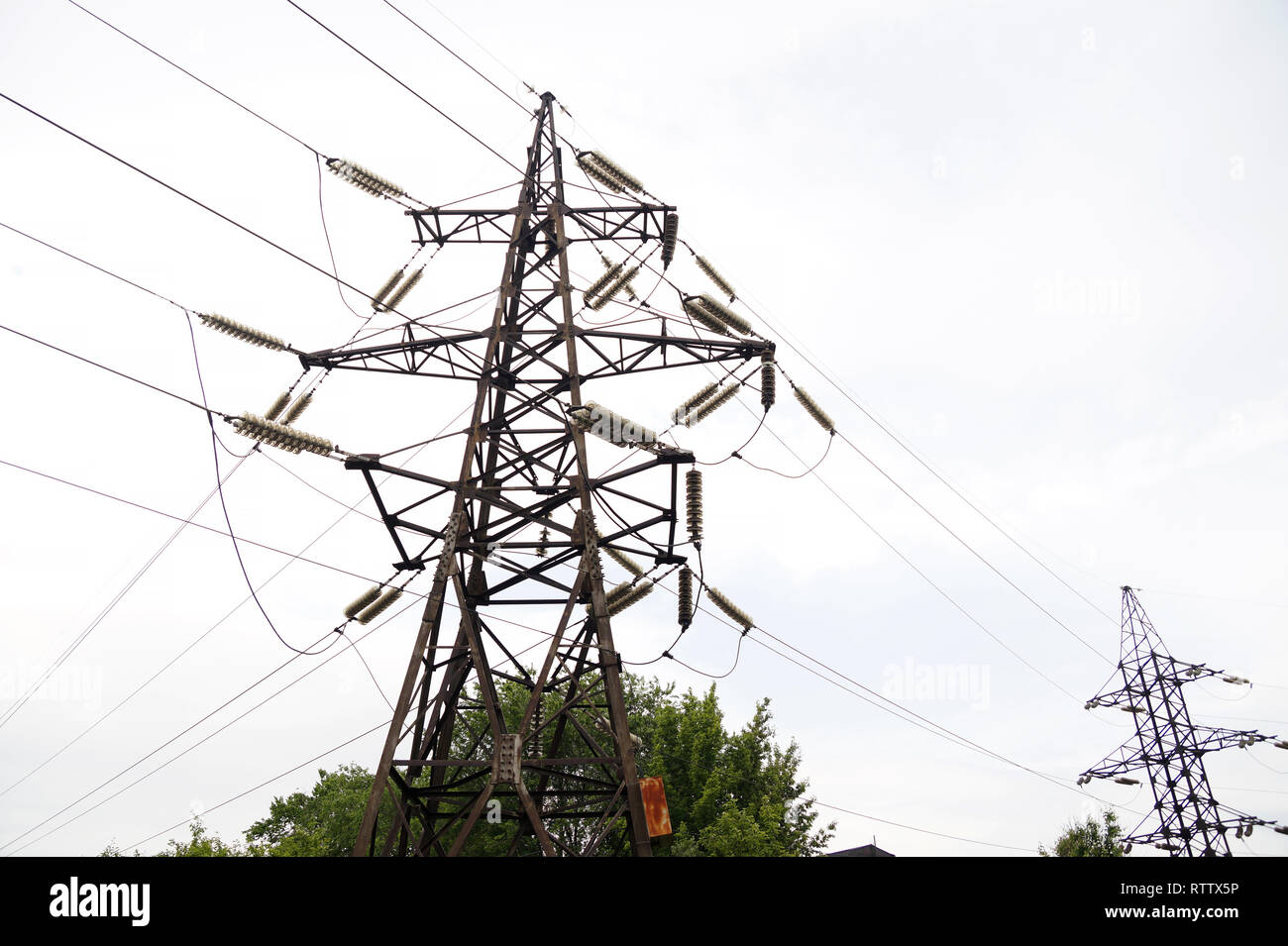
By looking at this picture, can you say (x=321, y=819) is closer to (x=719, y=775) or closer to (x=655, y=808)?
(x=719, y=775)

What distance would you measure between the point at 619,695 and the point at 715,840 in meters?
20.8

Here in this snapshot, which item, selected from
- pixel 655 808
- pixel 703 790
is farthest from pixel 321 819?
pixel 655 808

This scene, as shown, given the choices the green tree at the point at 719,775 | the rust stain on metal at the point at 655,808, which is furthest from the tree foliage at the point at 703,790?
the rust stain on metal at the point at 655,808

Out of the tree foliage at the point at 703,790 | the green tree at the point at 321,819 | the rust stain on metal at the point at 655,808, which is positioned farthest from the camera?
the green tree at the point at 321,819

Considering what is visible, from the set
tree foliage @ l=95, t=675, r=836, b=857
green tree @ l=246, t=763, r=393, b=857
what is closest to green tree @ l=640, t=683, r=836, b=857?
tree foliage @ l=95, t=675, r=836, b=857

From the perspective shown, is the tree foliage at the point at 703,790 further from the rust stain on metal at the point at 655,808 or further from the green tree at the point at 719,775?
the rust stain on metal at the point at 655,808

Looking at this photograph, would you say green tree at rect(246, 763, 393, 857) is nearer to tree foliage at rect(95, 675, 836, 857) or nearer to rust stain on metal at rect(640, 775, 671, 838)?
tree foliage at rect(95, 675, 836, 857)

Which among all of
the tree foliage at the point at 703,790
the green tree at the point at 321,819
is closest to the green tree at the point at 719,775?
the tree foliage at the point at 703,790

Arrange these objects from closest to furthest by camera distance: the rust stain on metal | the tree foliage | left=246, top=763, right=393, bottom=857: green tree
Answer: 1. the rust stain on metal
2. the tree foliage
3. left=246, top=763, right=393, bottom=857: green tree

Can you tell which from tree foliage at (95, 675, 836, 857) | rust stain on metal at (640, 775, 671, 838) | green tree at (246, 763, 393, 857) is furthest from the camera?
green tree at (246, 763, 393, 857)

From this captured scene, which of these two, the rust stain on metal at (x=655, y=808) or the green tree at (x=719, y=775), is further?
the green tree at (x=719, y=775)

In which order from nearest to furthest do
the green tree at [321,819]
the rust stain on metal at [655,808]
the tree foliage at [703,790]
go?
1. the rust stain on metal at [655,808]
2. the tree foliage at [703,790]
3. the green tree at [321,819]
